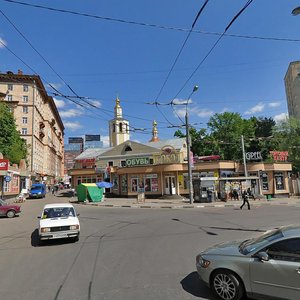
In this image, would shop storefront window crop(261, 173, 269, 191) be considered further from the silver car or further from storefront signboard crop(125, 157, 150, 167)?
the silver car

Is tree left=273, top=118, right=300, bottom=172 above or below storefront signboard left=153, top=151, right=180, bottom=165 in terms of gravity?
above

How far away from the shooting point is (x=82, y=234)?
14.1m

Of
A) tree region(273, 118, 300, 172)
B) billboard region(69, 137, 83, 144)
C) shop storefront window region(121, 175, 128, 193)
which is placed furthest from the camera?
billboard region(69, 137, 83, 144)

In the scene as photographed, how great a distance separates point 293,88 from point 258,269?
98.4 m

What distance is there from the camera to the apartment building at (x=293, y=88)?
90.4 meters

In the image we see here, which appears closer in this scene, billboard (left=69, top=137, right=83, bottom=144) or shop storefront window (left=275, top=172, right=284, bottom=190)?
shop storefront window (left=275, top=172, right=284, bottom=190)

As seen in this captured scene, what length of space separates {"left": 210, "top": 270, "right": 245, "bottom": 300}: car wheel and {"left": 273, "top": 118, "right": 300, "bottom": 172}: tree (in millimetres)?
46262

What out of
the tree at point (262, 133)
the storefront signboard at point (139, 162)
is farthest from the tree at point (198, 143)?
the storefront signboard at point (139, 162)

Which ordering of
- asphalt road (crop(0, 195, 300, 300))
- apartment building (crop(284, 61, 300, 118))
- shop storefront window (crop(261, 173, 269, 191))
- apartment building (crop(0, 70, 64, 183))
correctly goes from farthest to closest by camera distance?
apartment building (crop(284, 61, 300, 118)) < apartment building (crop(0, 70, 64, 183)) < shop storefront window (crop(261, 173, 269, 191)) < asphalt road (crop(0, 195, 300, 300))

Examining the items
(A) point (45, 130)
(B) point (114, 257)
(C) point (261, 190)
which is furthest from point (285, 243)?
(A) point (45, 130)

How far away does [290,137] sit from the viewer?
169 feet

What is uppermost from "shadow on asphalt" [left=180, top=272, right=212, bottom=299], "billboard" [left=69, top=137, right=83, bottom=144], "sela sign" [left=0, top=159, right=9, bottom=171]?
"billboard" [left=69, top=137, right=83, bottom=144]

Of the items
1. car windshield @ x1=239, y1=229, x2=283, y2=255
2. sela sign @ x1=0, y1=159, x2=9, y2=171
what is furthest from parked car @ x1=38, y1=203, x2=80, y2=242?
sela sign @ x1=0, y1=159, x2=9, y2=171

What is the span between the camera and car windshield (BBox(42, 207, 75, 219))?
513 inches
